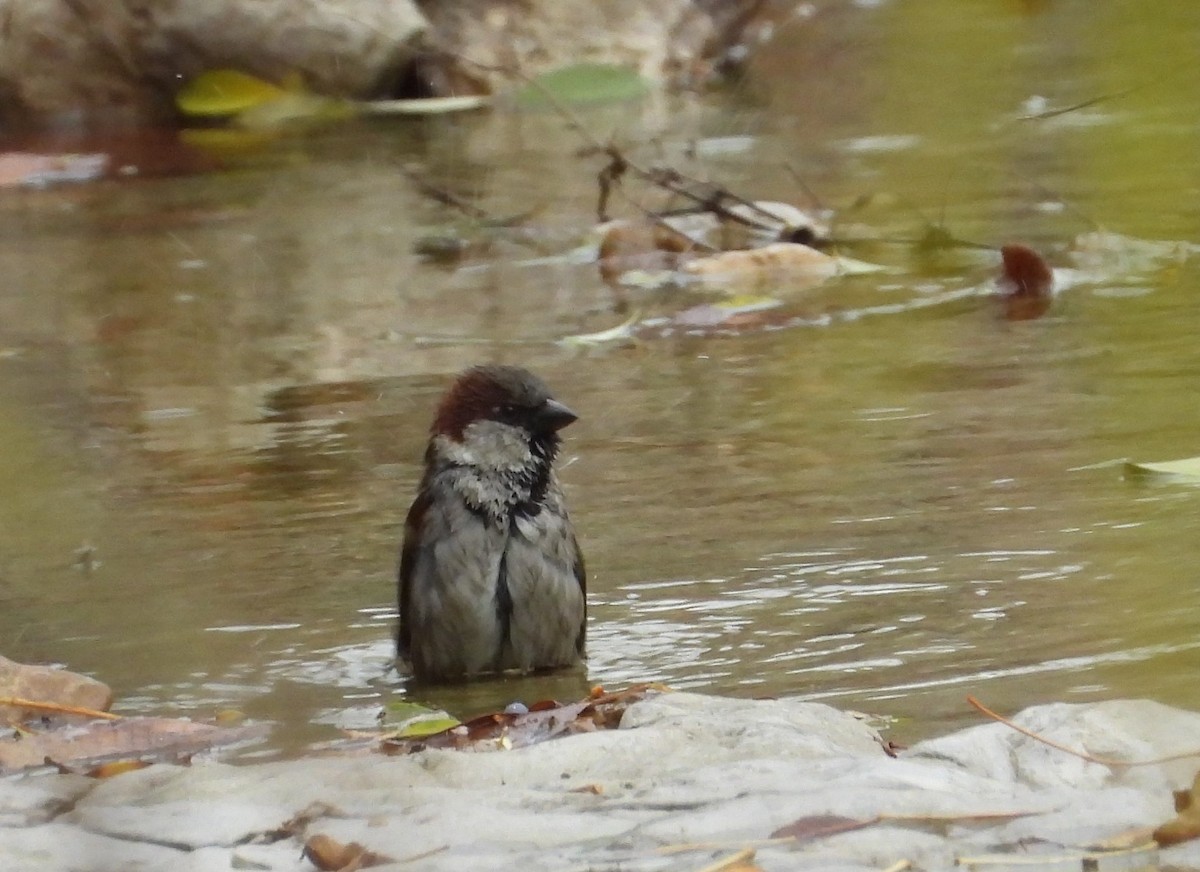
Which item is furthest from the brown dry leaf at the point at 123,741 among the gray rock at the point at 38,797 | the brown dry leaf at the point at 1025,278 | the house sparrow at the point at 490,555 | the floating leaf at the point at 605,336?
the brown dry leaf at the point at 1025,278

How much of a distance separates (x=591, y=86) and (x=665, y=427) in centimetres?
604

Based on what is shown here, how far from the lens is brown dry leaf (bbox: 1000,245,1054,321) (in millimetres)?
6230

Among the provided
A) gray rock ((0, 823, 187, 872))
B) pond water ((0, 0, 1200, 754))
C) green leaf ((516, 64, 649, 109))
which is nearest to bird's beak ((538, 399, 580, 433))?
pond water ((0, 0, 1200, 754))

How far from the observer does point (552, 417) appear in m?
3.97

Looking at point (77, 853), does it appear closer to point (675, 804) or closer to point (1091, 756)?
point (675, 804)

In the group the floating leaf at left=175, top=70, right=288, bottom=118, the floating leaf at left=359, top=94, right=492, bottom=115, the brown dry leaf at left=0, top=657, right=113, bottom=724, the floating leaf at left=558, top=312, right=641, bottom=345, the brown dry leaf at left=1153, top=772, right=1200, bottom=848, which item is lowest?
the brown dry leaf at left=0, top=657, right=113, bottom=724

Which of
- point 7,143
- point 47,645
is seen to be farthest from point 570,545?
point 7,143

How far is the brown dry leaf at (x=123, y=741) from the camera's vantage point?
127 inches

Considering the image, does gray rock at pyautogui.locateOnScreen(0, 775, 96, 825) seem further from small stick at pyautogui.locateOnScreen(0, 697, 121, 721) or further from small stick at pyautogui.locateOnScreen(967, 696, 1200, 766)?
small stick at pyautogui.locateOnScreen(967, 696, 1200, 766)

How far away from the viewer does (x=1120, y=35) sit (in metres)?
3.56

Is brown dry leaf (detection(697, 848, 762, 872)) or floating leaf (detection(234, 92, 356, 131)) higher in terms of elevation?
floating leaf (detection(234, 92, 356, 131))

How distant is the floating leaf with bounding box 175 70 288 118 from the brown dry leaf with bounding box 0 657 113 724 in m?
7.66

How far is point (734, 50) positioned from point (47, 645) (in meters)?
8.78

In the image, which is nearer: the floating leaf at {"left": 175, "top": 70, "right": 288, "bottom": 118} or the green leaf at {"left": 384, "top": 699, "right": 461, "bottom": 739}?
the green leaf at {"left": 384, "top": 699, "right": 461, "bottom": 739}
